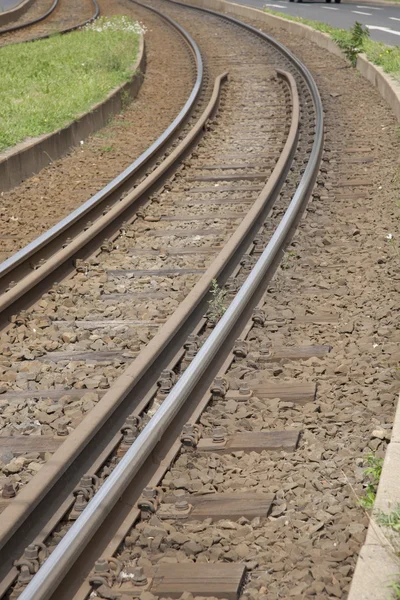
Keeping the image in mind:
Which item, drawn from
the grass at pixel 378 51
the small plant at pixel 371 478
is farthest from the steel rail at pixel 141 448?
the grass at pixel 378 51

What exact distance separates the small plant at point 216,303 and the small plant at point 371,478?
2.09 meters

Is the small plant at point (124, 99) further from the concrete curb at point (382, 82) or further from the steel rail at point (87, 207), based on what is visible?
the concrete curb at point (382, 82)

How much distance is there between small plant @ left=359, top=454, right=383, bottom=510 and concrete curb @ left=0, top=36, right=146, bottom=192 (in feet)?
24.0

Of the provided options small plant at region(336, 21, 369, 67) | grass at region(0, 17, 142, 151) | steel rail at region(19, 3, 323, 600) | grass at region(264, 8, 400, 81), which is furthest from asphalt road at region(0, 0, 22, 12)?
steel rail at region(19, 3, 323, 600)

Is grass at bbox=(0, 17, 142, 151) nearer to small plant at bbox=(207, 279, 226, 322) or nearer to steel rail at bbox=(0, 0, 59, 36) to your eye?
steel rail at bbox=(0, 0, 59, 36)

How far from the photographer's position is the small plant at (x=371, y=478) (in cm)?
414

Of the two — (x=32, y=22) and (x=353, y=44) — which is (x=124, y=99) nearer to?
(x=353, y=44)

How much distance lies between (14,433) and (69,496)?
34.1 inches

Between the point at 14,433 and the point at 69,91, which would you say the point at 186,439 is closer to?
the point at 14,433

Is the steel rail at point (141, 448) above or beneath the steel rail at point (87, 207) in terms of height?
beneath

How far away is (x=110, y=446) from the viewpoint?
470cm

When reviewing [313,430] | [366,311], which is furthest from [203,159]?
[313,430]

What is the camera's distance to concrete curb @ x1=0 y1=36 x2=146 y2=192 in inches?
437

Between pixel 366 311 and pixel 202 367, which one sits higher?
pixel 366 311
